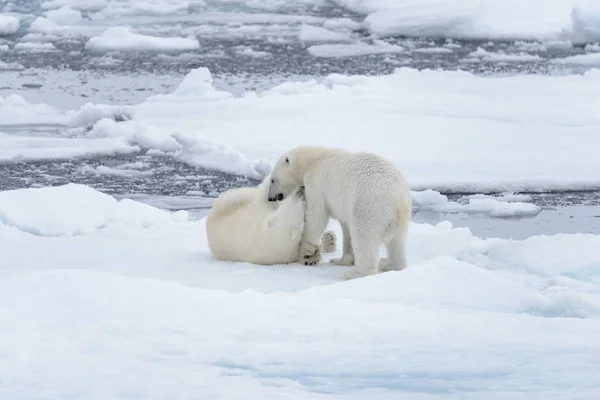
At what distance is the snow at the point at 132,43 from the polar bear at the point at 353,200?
10357 millimetres

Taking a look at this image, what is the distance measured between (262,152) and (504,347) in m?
5.00

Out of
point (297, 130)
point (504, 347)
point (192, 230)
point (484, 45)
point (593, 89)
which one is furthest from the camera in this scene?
point (484, 45)

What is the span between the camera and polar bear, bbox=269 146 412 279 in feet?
12.9

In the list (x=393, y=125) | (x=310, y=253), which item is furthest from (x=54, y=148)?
(x=310, y=253)

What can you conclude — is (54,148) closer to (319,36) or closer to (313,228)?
(313,228)

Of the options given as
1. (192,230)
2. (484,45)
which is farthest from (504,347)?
(484,45)

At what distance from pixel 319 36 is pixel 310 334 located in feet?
42.0

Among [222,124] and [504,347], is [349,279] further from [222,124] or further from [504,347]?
[222,124]

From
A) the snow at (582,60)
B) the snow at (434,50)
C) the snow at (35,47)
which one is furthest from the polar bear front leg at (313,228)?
the snow at (35,47)

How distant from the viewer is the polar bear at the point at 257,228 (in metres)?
4.29

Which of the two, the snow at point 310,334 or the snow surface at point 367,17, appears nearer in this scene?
the snow at point 310,334

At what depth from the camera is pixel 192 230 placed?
5.27 metres

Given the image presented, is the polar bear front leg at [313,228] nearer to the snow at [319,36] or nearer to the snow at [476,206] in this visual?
the snow at [476,206]

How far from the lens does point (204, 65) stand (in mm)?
13148
